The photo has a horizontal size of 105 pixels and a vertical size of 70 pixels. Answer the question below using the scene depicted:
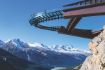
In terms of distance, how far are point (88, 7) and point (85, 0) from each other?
271 cm

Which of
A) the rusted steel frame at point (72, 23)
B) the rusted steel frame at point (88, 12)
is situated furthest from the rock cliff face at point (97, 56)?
the rusted steel frame at point (72, 23)

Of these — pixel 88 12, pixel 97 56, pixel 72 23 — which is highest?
pixel 88 12

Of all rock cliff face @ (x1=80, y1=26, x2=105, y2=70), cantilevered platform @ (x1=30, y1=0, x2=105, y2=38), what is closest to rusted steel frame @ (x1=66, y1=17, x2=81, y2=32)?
cantilevered platform @ (x1=30, y1=0, x2=105, y2=38)

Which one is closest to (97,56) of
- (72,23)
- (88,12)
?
(88,12)

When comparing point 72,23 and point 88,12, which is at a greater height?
point 88,12

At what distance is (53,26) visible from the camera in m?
42.5

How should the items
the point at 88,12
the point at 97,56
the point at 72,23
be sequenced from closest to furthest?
1. the point at 97,56
2. the point at 88,12
3. the point at 72,23

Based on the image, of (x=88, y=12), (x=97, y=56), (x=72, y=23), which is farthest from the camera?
(x=72, y=23)

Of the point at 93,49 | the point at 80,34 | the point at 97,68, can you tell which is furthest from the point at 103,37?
the point at 80,34

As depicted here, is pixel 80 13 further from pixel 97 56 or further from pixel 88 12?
pixel 97 56

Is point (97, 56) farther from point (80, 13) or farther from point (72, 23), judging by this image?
point (72, 23)

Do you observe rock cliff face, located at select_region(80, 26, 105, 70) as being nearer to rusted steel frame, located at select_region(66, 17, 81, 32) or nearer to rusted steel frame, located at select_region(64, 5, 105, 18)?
rusted steel frame, located at select_region(64, 5, 105, 18)

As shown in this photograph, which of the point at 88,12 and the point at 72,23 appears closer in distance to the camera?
the point at 88,12

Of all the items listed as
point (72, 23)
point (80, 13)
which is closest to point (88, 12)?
point (80, 13)
